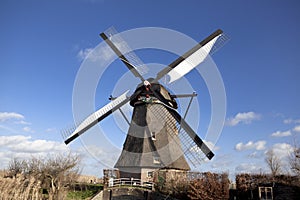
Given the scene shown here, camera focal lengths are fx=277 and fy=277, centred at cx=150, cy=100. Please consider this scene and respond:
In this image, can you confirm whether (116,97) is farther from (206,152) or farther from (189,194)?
(189,194)

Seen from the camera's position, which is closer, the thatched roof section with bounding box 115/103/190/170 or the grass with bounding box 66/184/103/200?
the thatched roof section with bounding box 115/103/190/170

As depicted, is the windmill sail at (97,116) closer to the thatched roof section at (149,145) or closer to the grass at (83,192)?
the thatched roof section at (149,145)

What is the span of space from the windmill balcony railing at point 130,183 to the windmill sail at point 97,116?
407cm

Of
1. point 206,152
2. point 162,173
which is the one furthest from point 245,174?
point 162,173

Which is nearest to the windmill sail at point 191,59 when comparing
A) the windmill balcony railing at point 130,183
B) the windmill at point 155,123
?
the windmill at point 155,123

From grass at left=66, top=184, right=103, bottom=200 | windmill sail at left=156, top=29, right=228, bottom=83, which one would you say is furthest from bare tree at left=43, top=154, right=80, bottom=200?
windmill sail at left=156, top=29, right=228, bottom=83

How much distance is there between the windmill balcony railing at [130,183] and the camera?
16730mm

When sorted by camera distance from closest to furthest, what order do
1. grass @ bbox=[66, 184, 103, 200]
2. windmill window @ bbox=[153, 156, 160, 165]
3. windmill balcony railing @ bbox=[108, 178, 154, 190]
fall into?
1. windmill balcony railing @ bbox=[108, 178, 154, 190]
2. windmill window @ bbox=[153, 156, 160, 165]
3. grass @ bbox=[66, 184, 103, 200]

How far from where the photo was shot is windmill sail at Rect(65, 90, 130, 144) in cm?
1922

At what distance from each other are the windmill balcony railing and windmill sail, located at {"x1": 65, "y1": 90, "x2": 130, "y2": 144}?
4.07m

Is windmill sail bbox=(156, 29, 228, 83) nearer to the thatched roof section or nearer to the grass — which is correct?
the thatched roof section

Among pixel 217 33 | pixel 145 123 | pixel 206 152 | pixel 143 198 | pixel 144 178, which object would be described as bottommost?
pixel 143 198

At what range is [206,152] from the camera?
1611 centimetres

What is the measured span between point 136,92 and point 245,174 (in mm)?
8517
